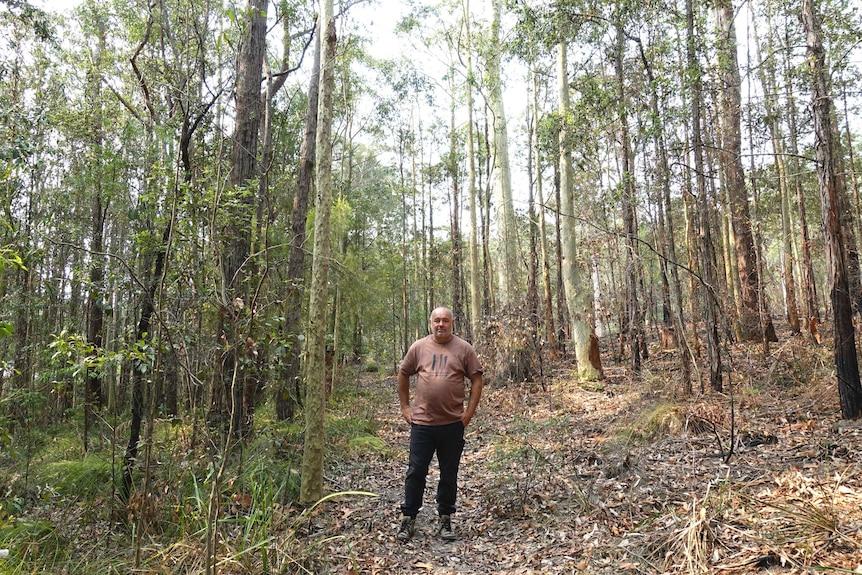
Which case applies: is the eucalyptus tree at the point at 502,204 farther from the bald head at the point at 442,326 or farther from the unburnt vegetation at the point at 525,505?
the bald head at the point at 442,326

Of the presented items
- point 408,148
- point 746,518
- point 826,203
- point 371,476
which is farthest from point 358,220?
point 746,518

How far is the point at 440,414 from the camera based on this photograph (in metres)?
4.35

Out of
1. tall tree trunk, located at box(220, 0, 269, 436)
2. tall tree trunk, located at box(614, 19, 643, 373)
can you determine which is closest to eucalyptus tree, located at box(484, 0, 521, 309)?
tall tree trunk, located at box(614, 19, 643, 373)

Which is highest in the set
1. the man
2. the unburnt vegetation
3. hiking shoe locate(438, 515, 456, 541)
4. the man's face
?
the man's face

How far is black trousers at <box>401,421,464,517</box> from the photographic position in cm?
434

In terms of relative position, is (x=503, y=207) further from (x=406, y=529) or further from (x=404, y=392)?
(x=406, y=529)

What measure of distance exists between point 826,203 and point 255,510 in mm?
6409

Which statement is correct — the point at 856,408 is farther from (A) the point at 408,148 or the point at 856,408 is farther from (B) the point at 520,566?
(A) the point at 408,148

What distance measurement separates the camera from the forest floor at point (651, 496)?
319cm

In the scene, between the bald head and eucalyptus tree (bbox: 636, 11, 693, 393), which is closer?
the bald head

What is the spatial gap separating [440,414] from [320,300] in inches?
60.6

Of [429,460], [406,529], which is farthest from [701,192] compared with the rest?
[406,529]

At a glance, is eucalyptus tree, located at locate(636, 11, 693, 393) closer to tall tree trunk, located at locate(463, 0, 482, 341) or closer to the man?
the man

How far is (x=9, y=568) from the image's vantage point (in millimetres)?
3350
